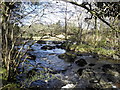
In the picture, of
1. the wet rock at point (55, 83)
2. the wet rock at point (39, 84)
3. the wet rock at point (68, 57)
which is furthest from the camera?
the wet rock at point (68, 57)

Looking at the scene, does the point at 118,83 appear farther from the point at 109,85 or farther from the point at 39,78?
the point at 39,78

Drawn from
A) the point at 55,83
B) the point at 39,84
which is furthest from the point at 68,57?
the point at 39,84

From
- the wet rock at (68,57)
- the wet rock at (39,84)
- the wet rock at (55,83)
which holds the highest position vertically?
the wet rock at (39,84)

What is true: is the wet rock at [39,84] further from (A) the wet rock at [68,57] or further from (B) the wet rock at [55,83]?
(A) the wet rock at [68,57]

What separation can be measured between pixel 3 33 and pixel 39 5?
1.26m

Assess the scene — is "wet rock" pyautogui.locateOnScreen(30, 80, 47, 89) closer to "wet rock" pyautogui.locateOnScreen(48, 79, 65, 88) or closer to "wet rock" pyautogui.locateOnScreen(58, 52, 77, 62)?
"wet rock" pyautogui.locateOnScreen(48, 79, 65, 88)

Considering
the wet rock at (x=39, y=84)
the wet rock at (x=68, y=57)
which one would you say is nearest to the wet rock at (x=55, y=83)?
the wet rock at (x=39, y=84)

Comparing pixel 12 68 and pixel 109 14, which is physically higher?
pixel 109 14

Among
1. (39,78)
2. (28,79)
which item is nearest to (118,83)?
(39,78)

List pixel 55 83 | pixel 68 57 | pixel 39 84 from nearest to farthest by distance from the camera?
Result: pixel 39 84 → pixel 55 83 → pixel 68 57

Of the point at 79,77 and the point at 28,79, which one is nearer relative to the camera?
the point at 28,79

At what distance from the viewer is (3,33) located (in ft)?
9.57

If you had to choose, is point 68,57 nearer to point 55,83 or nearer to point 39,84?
point 55,83

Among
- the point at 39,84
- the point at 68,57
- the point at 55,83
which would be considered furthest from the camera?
the point at 68,57
